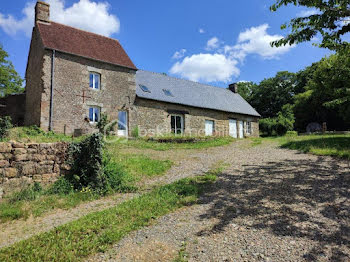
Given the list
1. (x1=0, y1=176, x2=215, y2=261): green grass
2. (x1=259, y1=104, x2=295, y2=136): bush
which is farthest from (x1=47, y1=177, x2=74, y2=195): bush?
(x1=259, y1=104, x2=295, y2=136): bush

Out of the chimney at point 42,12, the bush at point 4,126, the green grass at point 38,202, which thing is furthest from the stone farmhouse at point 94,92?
the green grass at point 38,202

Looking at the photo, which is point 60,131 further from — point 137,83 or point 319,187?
point 319,187

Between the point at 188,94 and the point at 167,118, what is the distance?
3.84 m

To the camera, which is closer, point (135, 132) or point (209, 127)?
point (135, 132)

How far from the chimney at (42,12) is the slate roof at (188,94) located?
6756 mm

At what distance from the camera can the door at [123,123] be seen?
1500cm

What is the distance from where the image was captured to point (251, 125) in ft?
76.8

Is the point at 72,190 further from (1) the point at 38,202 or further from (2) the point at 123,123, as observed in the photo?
(2) the point at 123,123

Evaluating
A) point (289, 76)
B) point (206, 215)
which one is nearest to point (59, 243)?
point (206, 215)

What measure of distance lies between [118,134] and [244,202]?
36.4ft

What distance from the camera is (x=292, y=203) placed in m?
4.73

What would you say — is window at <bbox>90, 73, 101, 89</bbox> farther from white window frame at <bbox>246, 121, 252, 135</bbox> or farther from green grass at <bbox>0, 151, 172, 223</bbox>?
white window frame at <bbox>246, 121, 252, 135</bbox>

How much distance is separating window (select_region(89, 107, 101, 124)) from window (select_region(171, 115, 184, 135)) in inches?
210

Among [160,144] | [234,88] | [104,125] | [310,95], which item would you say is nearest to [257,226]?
[160,144]
